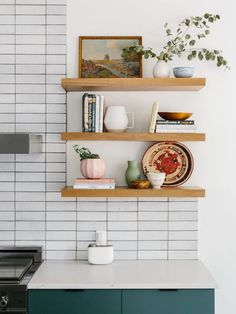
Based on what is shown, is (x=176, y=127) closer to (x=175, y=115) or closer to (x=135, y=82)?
(x=175, y=115)

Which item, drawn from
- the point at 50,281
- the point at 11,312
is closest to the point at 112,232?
the point at 50,281

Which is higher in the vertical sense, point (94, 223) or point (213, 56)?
point (213, 56)

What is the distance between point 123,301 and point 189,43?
1528 mm

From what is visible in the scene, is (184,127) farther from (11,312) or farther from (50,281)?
(11,312)

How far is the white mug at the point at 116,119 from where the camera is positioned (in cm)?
301

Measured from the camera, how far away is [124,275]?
111 inches

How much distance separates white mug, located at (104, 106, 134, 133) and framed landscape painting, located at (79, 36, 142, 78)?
240 millimetres

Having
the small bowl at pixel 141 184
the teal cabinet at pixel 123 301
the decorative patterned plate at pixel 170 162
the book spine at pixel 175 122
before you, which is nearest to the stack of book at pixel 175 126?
the book spine at pixel 175 122

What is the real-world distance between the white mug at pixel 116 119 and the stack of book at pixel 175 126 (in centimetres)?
20

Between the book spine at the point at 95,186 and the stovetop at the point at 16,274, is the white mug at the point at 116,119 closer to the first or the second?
the book spine at the point at 95,186

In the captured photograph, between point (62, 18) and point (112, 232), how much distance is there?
1.33 meters

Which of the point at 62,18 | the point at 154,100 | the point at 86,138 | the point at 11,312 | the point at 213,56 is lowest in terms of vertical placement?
the point at 11,312

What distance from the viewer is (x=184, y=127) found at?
3012mm

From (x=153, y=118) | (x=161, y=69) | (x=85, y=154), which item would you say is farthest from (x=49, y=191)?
(x=161, y=69)
